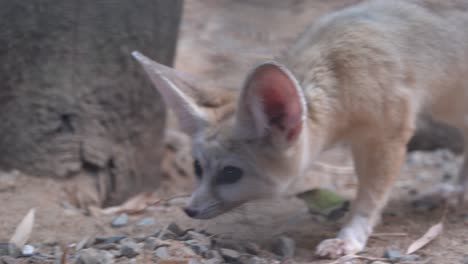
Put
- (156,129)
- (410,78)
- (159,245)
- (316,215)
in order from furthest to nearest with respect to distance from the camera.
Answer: (156,129) < (316,215) < (410,78) < (159,245)

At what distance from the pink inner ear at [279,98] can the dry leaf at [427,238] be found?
105cm

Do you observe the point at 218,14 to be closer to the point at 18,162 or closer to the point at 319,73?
the point at 18,162

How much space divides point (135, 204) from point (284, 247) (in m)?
1.84

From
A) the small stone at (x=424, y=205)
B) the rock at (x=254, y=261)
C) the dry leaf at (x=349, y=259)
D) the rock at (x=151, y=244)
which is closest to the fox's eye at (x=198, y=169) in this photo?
the rock at (x=151, y=244)

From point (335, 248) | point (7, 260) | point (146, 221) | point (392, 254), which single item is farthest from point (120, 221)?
point (392, 254)

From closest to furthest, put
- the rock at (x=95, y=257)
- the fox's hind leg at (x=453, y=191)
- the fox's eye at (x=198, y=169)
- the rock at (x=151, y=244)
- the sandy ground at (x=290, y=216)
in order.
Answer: the rock at (x=95, y=257), the rock at (x=151, y=244), the fox's eye at (x=198, y=169), the sandy ground at (x=290, y=216), the fox's hind leg at (x=453, y=191)

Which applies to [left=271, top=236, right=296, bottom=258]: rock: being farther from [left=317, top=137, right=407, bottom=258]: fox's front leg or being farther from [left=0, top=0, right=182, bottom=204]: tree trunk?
[left=0, top=0, right=182, bottom=204]: tree trunk

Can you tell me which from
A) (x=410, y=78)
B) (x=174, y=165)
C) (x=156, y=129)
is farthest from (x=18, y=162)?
(x=410, y=78)

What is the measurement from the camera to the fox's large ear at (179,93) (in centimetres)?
420

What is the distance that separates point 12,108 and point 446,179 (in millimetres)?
3987

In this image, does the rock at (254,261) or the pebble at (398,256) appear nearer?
the rock at (254,261)

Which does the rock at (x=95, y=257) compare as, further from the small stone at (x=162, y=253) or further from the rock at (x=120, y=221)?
the rock at (x=120, y=221)

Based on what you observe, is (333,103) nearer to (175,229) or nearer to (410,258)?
(410,258)

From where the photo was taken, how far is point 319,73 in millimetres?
4352
